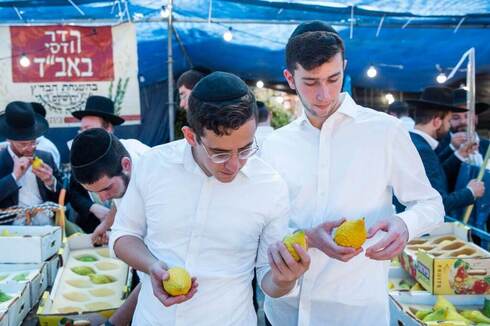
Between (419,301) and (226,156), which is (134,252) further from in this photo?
(419,301)

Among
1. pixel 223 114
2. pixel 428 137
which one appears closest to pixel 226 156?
pixel 223 114

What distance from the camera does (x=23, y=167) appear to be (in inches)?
147

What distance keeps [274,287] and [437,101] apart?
Answer: 9.81ft

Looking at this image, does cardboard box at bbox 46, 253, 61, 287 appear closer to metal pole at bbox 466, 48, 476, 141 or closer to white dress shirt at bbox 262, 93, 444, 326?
white dress shirt at bbox 262, 93, 444, 326

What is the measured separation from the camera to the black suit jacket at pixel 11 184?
3.69 m

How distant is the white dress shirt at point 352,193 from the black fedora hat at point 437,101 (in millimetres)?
2153

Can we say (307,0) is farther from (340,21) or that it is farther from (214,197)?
(214,197)

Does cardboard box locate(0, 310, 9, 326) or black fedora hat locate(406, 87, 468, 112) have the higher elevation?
black fedora hat locate(406, 87, 468, 112)

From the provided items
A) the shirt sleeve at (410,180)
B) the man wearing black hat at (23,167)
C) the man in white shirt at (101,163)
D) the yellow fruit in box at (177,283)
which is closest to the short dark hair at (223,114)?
the yellow fruit in box at (177,283)

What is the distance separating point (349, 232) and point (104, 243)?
94.0 inches

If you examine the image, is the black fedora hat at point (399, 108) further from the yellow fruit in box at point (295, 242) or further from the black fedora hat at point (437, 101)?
the yellow fruit in box at point (295, 242)

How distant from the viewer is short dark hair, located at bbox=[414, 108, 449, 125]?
3834 mm

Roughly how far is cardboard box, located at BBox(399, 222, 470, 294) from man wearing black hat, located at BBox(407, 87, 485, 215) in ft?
0.48

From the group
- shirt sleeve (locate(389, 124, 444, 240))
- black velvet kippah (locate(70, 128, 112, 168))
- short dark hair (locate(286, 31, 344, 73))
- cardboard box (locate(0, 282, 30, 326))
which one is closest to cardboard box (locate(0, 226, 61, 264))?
cardboard box (locate(0, 282, 30, 326))
